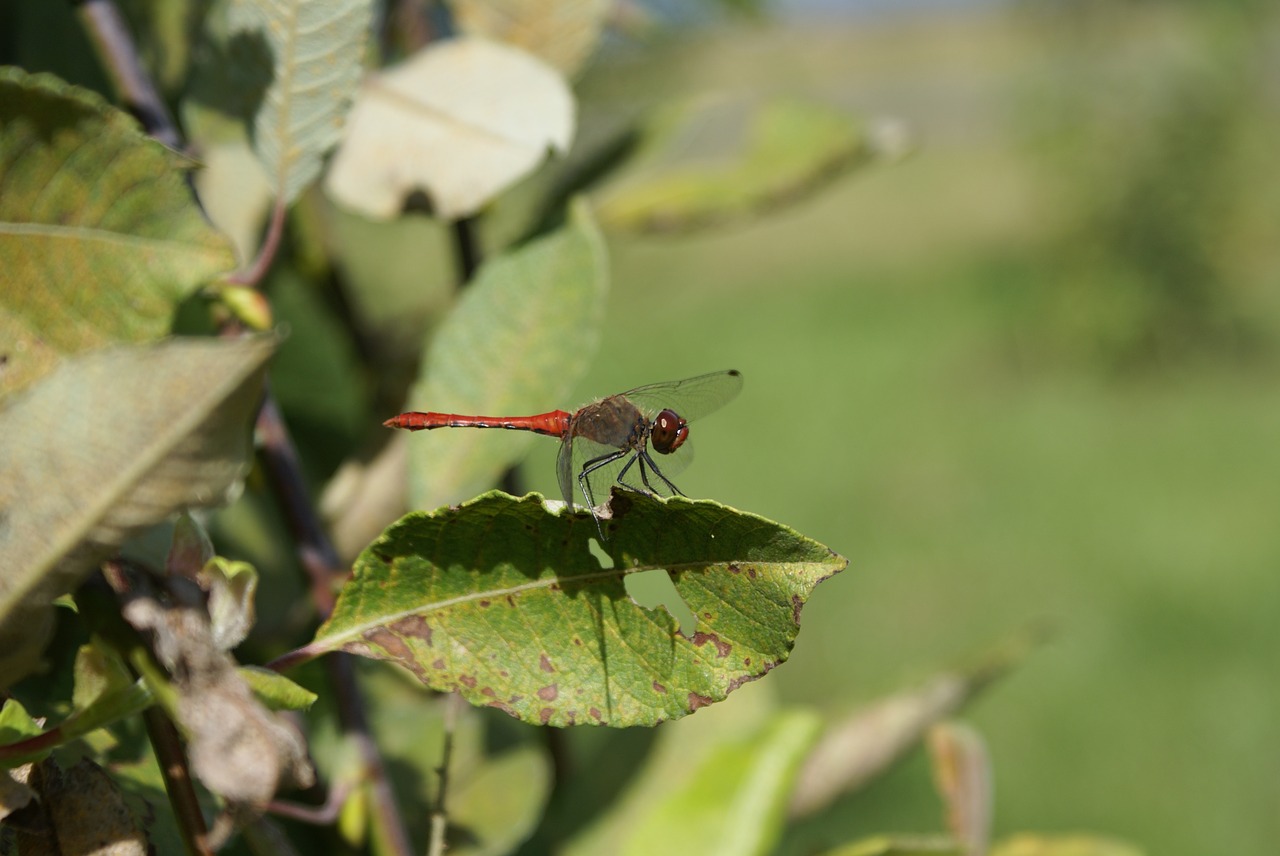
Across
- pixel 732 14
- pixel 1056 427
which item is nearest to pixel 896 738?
pixel 732 14

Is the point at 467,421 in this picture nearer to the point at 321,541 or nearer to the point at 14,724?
the point at 321,541

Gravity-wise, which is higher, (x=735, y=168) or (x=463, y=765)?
(x=735, y=168)

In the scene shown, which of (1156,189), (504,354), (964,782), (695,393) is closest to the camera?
(504,354)

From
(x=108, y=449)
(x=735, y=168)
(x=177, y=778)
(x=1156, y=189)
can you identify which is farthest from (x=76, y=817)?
(x=1156, y=189)

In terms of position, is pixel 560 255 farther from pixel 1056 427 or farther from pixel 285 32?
pixel 1056 427

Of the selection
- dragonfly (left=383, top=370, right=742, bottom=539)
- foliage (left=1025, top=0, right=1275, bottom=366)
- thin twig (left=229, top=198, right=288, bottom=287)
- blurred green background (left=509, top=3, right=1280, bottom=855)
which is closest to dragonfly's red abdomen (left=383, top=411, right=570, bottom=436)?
dragonfly (left=383, top=370, right=742, bottom=539)

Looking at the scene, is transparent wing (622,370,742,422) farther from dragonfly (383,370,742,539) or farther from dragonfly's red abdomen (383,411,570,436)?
dragonfly's red abdomen (383,411,570,436)

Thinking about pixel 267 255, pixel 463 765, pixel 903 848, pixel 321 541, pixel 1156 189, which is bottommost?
pixel 1156 189
